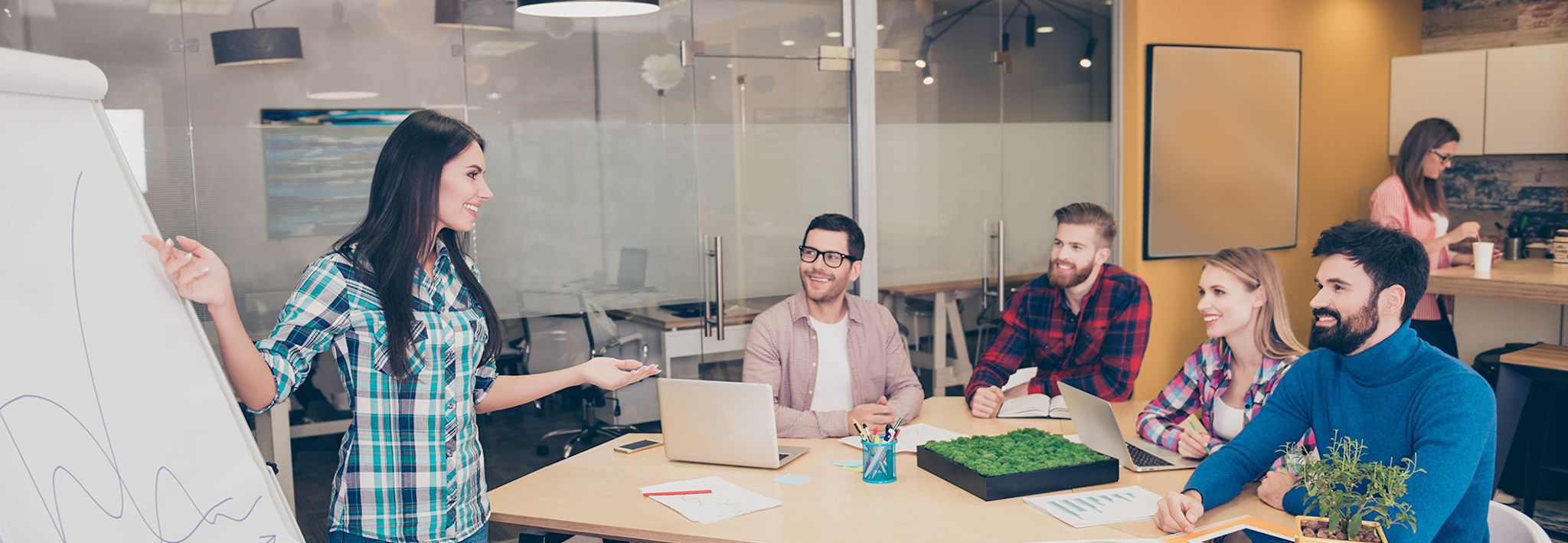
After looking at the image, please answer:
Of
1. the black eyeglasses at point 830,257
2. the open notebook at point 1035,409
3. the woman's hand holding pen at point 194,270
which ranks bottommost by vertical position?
the open notebook at point 1035,409

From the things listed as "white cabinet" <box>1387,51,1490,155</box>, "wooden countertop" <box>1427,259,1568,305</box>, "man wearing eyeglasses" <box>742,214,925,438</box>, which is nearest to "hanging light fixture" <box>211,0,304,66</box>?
"man wearing eyeglasses" <box>742,214,925,438</box>

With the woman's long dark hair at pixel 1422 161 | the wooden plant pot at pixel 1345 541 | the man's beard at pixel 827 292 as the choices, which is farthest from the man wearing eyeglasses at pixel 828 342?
the woman's long dark hair at pixel 1422 161

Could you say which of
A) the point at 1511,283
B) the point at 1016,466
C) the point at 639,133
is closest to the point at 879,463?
the point at 1016,466

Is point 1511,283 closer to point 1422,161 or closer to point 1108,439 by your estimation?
point 1422,161

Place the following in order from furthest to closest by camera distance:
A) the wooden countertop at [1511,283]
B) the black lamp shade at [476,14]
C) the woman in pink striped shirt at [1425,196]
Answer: the woman in pink striped shirt at [1425,196] < the wooden countertop at [1511,283] < the black lamp shade at [476,14]

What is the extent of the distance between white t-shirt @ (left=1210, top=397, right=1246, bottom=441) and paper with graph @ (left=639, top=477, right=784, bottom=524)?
3.66 ft

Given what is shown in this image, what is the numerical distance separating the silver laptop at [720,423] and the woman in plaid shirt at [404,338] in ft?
1.89

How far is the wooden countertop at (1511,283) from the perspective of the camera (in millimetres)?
4367

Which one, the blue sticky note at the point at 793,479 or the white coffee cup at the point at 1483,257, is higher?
the white coffee cup at the point at 1483,257

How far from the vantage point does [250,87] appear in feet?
11.4

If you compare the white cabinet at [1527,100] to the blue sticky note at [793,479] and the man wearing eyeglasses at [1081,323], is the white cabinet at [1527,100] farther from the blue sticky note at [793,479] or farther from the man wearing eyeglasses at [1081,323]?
the blue sticky note at [793,479]

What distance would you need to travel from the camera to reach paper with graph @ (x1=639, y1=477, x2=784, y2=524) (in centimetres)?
228

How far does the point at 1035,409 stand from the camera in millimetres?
3115

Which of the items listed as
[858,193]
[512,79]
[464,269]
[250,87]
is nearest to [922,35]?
[858,193]
